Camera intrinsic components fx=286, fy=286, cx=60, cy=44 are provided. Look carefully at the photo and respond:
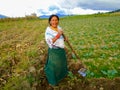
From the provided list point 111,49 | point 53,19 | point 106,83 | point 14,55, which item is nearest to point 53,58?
point 53,19

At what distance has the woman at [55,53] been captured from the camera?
6771 mm

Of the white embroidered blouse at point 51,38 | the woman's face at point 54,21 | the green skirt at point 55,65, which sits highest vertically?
the woman's face at point 54,21

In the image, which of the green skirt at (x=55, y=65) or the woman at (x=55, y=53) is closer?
the woman at (x=55, y=53)

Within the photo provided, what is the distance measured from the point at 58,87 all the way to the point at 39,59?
2.09 metres

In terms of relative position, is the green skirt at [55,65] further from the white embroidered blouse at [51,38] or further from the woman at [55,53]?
the white embroidered blouse at [51,38]

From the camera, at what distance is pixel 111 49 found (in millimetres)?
11234

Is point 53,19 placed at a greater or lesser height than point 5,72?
greater

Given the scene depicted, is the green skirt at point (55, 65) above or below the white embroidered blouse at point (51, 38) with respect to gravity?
below

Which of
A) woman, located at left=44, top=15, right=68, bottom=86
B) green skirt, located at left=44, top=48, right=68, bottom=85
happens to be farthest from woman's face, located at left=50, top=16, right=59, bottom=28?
green skirt, located at left=44, top=48, right=68, bottom=85

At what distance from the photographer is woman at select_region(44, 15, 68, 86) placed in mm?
6771

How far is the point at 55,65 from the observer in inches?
274

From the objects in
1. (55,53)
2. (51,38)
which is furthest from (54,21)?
(55,53)

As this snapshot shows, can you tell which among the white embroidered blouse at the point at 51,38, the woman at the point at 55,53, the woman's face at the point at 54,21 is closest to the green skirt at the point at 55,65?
the woman at the point at 55,53

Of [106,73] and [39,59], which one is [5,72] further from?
[106,73]
